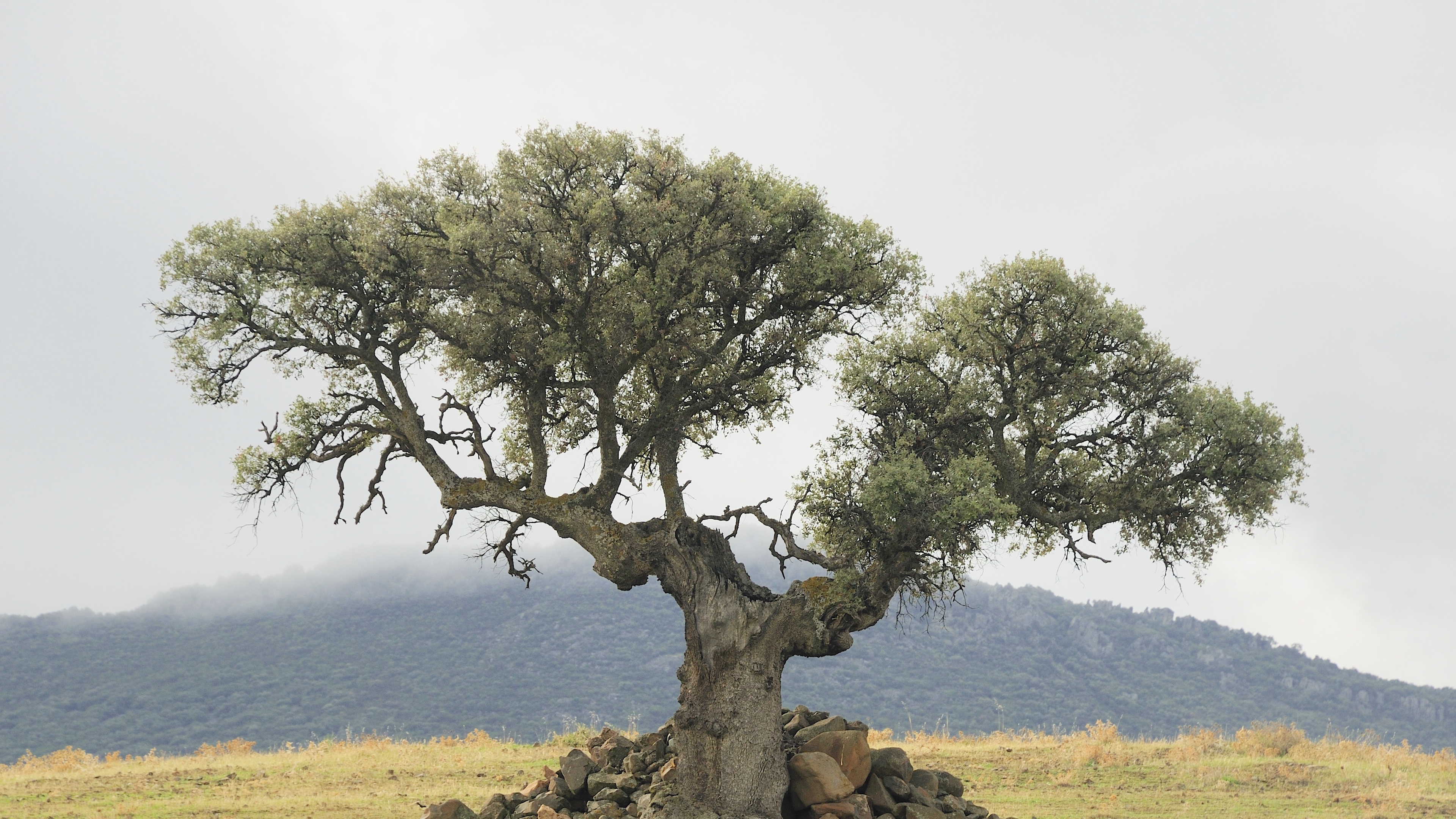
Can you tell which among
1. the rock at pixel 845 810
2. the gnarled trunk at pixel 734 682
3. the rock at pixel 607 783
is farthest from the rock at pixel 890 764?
the rock at pixel 607 783

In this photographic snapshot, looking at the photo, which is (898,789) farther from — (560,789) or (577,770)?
(560,789)

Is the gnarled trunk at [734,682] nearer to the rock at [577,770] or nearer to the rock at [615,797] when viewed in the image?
the rock at [615,797]

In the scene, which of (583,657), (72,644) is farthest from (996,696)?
(72,644)

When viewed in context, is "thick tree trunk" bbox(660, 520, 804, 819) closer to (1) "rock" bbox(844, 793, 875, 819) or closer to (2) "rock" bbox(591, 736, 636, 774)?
(1) "rock" bbox(844, 793, 875, 819)

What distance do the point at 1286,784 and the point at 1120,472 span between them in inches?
473

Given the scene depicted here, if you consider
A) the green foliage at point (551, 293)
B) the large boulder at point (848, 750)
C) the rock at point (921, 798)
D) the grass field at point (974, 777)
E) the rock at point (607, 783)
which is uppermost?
the green foliage at point (551, 293)

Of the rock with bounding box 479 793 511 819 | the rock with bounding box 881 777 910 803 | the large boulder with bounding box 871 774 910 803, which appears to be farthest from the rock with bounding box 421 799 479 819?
the rock with bounding box 881 777 910 803

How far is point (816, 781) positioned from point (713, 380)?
8.90m

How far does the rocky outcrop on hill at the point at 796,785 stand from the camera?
17969 millimetres

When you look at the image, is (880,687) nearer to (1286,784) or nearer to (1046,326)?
(1286,784)

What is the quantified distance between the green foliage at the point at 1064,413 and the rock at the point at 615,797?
6.66 meters

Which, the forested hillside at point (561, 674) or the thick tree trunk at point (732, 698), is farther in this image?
the forested hillside at point (561, 674)

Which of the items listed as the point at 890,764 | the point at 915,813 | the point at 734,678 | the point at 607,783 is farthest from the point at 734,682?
the point at 915,813

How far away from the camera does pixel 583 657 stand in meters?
115
